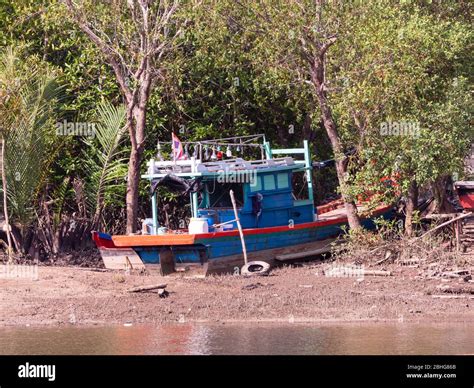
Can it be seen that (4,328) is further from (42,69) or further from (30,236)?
(42,69)

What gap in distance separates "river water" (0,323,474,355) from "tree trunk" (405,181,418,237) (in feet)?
19.8

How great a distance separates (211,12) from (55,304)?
862cm

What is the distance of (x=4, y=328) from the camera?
17.7m

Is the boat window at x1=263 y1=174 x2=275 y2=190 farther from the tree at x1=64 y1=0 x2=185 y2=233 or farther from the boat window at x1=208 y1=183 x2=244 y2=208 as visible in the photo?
the tree at x1=64 y1=0 x2=185 y2=233

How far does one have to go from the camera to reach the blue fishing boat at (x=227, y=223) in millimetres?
21969

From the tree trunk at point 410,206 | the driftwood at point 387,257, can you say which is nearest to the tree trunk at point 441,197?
the tree trunk at point 410,206
